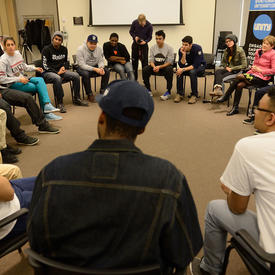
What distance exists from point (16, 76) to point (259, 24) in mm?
4171

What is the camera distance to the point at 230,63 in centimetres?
498

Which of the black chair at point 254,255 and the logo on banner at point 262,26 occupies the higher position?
the logo on banner at point 262,26

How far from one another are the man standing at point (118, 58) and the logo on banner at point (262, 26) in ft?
7.62

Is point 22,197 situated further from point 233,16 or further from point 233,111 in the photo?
point 233,16

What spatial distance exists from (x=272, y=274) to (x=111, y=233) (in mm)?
673

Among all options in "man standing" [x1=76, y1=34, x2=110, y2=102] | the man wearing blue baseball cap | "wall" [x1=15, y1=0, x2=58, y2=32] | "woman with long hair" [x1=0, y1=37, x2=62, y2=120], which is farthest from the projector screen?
the man wearing blue baseball cap

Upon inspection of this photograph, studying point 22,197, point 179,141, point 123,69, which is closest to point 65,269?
point 22,197

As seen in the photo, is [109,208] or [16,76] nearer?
[109,208]

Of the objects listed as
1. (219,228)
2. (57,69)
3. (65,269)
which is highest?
(65,269)

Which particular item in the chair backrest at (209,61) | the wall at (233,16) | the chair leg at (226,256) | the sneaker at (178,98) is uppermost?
the wall at (233,16)

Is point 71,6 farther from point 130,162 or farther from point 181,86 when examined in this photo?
point 130,162

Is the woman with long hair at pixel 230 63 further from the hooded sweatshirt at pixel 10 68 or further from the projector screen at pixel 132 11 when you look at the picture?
the projector screen at pixel 132 11

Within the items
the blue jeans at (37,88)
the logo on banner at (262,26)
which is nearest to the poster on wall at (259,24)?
the logo on banner at (262,26)

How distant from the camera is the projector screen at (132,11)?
742 centimetres
